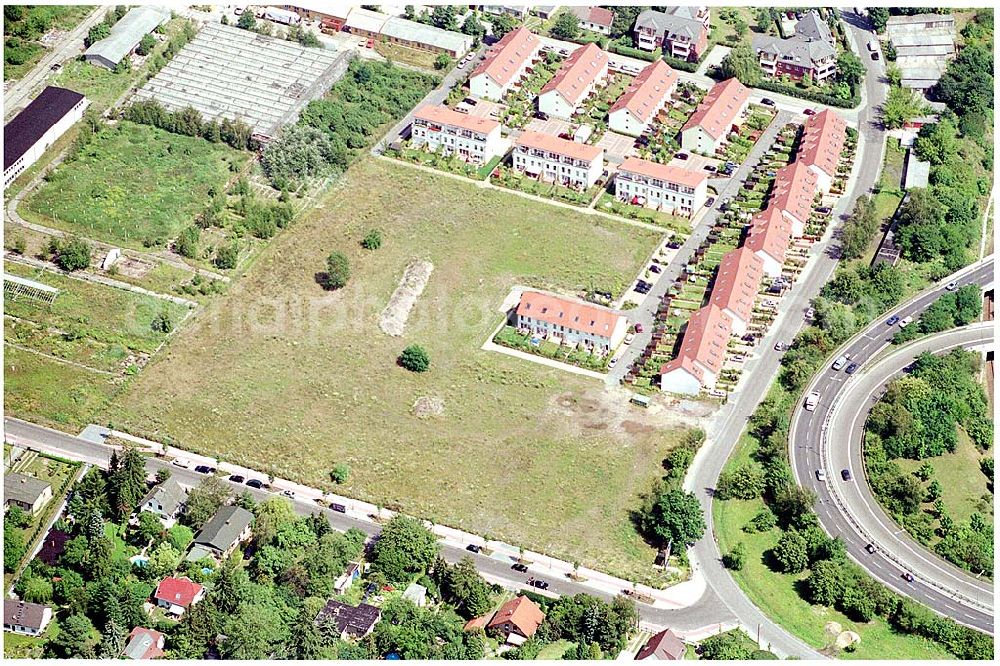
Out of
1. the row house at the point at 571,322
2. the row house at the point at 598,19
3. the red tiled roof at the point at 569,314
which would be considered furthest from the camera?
the row house at the point at 598,19

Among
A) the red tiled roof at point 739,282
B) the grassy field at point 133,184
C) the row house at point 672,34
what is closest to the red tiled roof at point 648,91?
the row house at point 672,34

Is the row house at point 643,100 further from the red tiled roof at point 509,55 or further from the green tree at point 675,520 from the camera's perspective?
the green tree at point 675,520

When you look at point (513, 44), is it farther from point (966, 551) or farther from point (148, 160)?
point (966, 551)

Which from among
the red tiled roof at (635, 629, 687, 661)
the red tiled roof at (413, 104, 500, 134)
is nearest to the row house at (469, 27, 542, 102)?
the red tiled roof at (413, 104, 500, 134)

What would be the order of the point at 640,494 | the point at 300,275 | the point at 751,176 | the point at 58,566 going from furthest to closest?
1. the point at 751,176
2. the point at 300,275
3. the point at 640,494
4. the point at 58,566

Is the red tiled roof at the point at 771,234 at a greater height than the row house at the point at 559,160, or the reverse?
the red tiled roof at the point at 771,234

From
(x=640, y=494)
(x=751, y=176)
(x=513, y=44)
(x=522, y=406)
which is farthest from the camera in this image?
(x=513, y=44)

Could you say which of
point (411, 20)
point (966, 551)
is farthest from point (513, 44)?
point (966, 551)

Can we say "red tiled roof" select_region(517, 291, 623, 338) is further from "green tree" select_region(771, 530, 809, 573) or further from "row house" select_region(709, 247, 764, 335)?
"green tree" select_region(771, 530, 809, 573)
